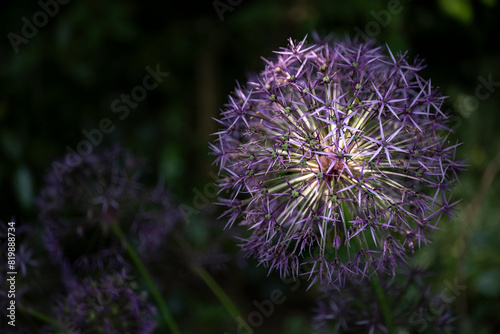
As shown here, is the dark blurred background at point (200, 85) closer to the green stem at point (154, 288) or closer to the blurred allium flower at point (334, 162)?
the green stem at point (154, 288)

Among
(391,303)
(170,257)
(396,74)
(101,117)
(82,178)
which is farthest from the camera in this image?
(101,117)

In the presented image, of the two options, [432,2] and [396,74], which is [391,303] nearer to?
[396,74]

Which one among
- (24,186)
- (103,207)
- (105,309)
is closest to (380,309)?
(105,309)

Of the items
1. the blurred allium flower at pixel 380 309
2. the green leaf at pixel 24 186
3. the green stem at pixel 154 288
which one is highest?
the green leaf at pixel 24 186

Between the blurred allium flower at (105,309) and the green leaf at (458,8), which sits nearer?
the blurred allium flower at (105,309)

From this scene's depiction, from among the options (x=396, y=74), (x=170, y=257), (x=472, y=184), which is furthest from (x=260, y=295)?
(x=396, y=74)

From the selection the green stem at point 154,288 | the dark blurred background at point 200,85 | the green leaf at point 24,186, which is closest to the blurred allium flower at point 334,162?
the green stem at point 154,288

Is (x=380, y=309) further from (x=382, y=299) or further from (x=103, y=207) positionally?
(x=103, y=207)
